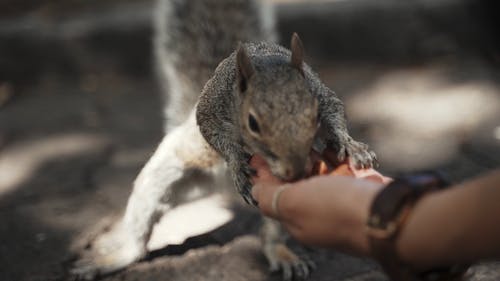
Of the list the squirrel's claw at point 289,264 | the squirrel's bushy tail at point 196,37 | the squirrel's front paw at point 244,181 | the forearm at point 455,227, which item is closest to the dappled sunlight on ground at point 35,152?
the squirrel's bushy tail at point 196,37

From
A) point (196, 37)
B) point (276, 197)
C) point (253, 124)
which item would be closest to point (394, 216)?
point (276, 197)

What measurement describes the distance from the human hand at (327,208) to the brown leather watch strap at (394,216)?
1.0 inches

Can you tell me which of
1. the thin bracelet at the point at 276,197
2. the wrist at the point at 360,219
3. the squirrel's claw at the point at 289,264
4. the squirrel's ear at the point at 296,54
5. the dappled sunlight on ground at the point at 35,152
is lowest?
the squirrel's claw at the point at 289,264

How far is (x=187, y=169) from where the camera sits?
1.87 m

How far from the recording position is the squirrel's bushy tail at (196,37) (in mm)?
2100

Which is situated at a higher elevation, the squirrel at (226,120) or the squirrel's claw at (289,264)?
the squirrel at (226,120)

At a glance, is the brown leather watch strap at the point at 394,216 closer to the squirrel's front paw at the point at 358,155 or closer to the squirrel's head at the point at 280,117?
the squirrel's head at the point at 280,117

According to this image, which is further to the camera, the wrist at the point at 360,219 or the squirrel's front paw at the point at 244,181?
the squirrel's front paw at the point at 244,181

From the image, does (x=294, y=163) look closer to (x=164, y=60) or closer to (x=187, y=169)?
(x=187, y=169)

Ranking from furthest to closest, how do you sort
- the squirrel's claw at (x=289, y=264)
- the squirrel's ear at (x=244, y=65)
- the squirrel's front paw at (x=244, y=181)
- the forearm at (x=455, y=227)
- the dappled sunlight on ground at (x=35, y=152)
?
the dappled sunlight on ground at (x=35, y=152), the squirrel's claw at (x=289, y=264), the squirrel's front paw at (x=244, y=181), the squirrel's ear at (x=244, y=65), the forearm at (x=455, y=227)

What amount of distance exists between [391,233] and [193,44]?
1.33 m

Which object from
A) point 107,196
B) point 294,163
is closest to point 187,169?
point 107,196

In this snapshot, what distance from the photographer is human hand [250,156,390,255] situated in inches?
40.5

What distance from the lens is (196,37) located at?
Answer: 7.13 ft
